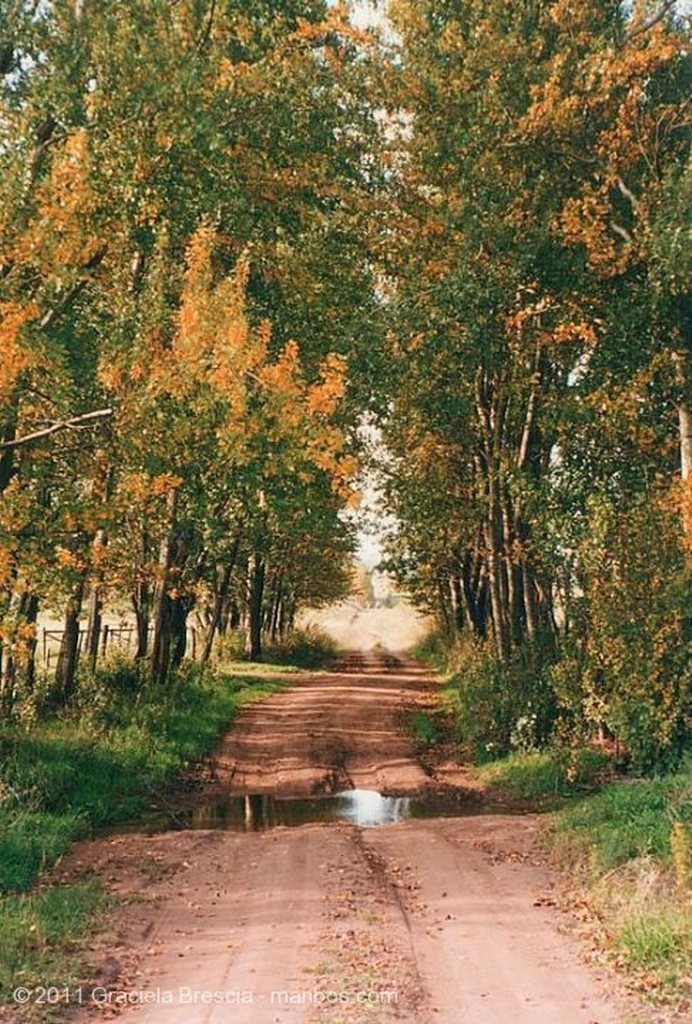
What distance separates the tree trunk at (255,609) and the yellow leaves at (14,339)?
2691 cm

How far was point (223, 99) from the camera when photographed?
1258 cm

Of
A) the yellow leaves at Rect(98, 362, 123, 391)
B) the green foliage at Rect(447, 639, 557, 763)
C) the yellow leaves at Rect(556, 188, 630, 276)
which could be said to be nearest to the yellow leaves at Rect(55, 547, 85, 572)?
the yellow leaves at Rect(98, 362, 123, 391)

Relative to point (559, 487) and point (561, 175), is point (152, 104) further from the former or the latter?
point (559, 487)

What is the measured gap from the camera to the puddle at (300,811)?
13633 millimetres

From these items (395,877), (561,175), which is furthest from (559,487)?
(395,877)

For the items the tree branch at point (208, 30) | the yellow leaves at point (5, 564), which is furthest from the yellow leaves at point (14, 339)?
the tree branch at point (208, 30)

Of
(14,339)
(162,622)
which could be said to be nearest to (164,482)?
(14,339)

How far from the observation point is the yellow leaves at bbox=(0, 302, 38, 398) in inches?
388

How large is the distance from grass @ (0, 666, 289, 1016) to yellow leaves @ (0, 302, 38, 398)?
552cm

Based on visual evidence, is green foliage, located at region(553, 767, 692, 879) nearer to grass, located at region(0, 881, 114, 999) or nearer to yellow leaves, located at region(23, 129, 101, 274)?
grass, located at region(0, 881, 114, 999)

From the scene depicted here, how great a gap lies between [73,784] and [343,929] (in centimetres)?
706

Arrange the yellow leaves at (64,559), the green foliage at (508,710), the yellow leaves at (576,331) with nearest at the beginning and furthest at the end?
the yellow leaves at (64,559), the yellow leaves at (576,331), the green foliage at (508,710)

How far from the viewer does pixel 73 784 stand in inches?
558

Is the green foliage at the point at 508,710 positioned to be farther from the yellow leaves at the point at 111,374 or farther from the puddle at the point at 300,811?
the yellow leaves at the point at 111,374
